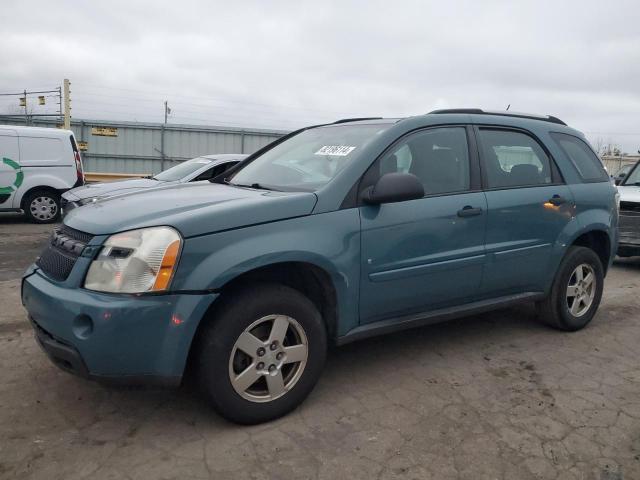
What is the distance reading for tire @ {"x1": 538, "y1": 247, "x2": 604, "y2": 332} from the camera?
4.34 metres

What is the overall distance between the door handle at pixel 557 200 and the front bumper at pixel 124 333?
2.78 metres

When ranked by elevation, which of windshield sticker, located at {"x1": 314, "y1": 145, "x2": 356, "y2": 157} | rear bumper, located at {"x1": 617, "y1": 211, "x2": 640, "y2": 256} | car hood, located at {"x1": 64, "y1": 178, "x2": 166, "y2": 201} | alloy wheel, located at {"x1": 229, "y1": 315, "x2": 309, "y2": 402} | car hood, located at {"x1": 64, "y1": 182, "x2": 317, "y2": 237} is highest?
windshield sticker, located at {"x1": 314, "y1": 145, "x2": 356, "y2": 157}

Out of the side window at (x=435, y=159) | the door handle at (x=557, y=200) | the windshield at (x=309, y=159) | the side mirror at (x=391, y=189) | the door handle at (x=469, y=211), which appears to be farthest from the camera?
the door handle at (x=557, y=200)

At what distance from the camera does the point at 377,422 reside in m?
2.94

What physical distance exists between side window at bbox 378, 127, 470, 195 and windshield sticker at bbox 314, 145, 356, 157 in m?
0.24

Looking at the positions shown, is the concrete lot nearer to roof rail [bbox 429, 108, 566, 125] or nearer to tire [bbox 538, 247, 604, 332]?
tire [bbox 538, 247, 604, 332]

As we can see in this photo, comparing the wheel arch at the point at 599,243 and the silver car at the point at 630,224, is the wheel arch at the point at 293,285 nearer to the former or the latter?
the wheel arch at the point at 599,243

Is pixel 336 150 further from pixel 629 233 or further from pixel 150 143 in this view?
pixel 150 143

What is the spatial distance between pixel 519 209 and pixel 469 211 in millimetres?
533

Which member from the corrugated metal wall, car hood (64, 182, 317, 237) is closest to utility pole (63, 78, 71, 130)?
the corrugated metal wall

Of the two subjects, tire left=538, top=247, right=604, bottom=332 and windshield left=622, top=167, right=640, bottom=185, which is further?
windshield left=622, top=167, right=640, bottom=185

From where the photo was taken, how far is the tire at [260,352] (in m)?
2.67

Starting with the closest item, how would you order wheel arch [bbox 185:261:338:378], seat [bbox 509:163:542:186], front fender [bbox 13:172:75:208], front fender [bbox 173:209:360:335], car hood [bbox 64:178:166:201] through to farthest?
front fender [bbox 173:209:360:335], wheel arch [bbox 185:261:338:378], seat [bbox 509:163:542:186], car hood [bbox 64:178:166:201], front fender [bbox 13:172:75:208]

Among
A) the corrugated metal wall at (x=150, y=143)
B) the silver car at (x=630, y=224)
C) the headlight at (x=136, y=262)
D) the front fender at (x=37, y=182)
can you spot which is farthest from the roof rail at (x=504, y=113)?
the corrugated metal wall at (x=150, y=143)
